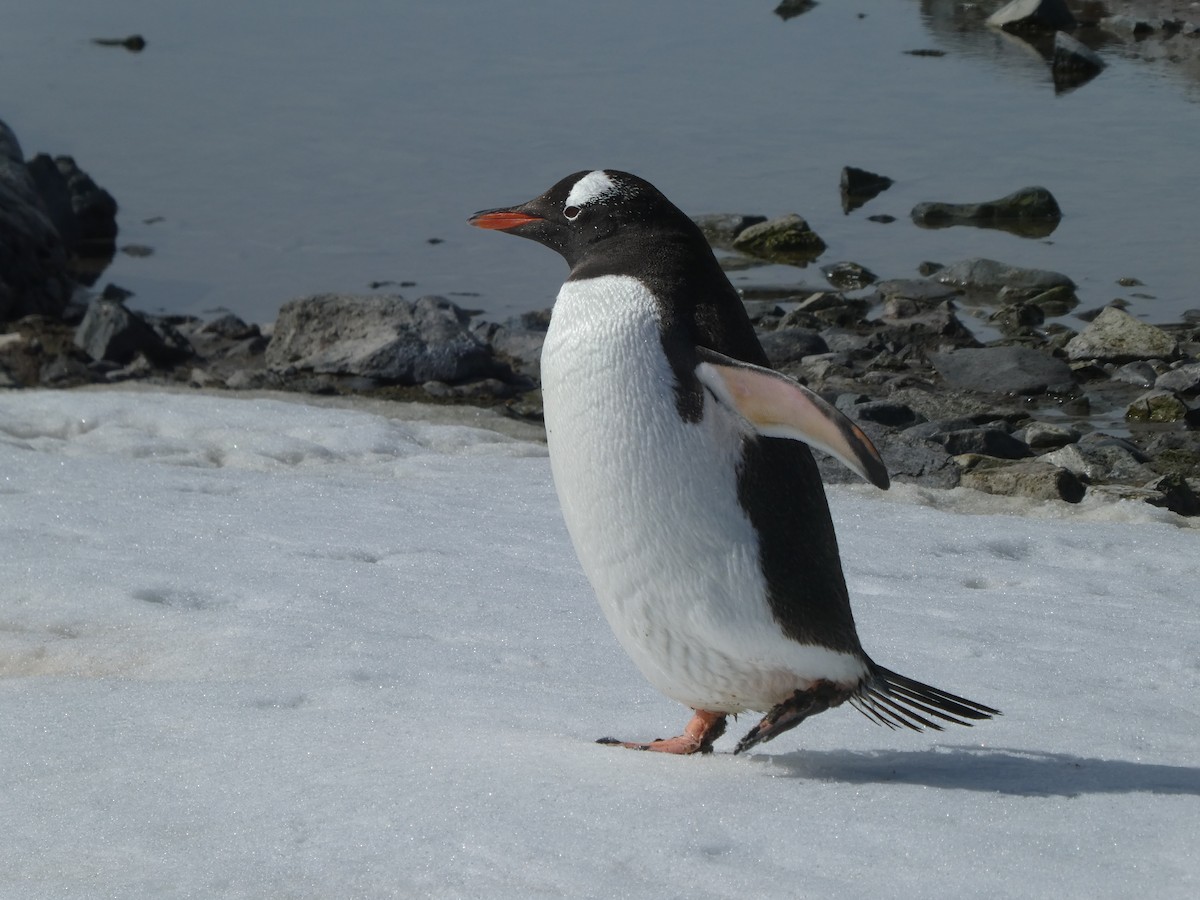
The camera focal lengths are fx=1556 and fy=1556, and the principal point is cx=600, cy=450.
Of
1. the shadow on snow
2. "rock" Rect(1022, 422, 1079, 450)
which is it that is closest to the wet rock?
"rock" Rect(1022, 422, 1079, 450)

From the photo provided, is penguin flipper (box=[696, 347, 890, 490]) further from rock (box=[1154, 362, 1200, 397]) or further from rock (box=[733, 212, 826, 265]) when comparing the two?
rock (box=[733, 212, 826, 265])

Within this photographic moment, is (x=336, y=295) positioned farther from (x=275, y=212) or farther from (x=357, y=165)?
(x=357, y=165)

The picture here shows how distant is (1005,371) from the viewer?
8.92 meters

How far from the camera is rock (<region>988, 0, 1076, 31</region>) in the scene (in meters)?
22.4

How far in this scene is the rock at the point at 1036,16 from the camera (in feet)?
73.4

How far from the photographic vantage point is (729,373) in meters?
2.86

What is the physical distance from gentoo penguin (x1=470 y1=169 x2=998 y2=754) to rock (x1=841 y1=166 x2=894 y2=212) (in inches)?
436

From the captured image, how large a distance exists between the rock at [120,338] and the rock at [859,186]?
21.1ft

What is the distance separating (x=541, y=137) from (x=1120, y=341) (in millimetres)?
8406

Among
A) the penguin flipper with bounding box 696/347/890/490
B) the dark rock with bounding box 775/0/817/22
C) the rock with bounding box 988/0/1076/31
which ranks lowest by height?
the dark rock with bounding box 775/0/817/22

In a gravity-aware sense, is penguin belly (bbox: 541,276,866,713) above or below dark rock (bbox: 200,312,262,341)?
above

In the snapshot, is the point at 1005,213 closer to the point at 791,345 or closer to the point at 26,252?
the point at 791,345

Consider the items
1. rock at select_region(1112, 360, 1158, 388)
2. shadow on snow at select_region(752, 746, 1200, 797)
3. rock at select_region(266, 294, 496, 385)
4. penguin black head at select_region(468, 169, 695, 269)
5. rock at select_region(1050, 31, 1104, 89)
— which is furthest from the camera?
rock at select_region(1050, 31, 1104, 89)

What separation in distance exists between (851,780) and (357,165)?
13.6 metres
